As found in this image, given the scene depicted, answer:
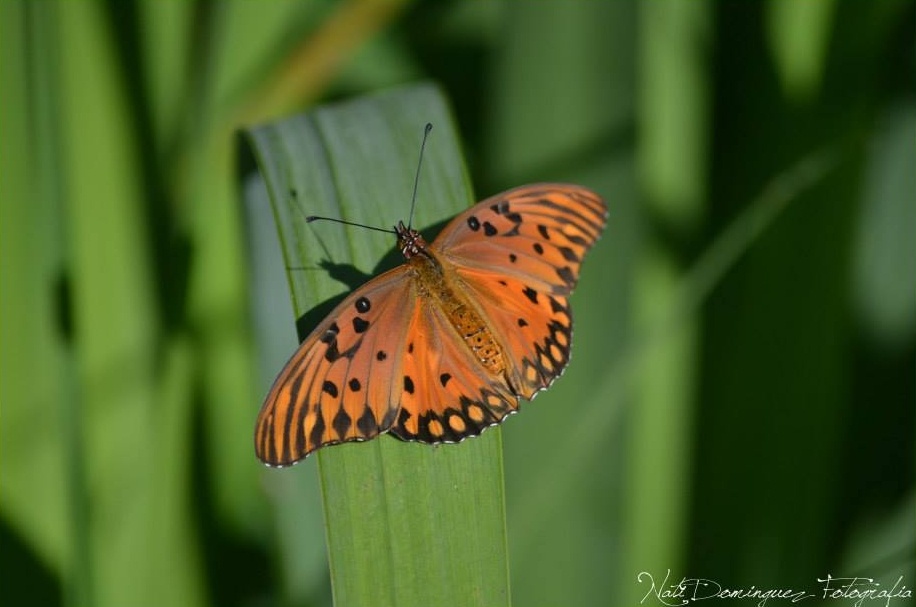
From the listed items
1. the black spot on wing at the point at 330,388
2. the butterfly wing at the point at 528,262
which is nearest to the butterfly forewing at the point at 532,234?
the butterfly wing at the point at 528,262

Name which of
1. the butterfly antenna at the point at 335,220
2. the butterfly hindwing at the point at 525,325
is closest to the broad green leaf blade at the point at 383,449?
the butterfly antenna at the point at 335,220

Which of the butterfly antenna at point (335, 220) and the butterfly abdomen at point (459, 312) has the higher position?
the butterfly antenna at point (335, 220)

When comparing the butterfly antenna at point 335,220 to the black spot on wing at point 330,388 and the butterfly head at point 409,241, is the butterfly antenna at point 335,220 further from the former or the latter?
the black spot on wing at point 330,388

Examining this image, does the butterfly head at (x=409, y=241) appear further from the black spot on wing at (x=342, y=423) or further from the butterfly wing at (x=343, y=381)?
the black spot on wing at (x=342, y=423)

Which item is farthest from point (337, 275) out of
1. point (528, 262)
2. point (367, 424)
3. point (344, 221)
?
point (528, 262)

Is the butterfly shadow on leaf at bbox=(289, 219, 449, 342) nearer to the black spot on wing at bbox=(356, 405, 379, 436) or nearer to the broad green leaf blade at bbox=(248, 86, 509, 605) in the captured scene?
the broad green leaf blade at bbox=(248, 86, 509, 605)

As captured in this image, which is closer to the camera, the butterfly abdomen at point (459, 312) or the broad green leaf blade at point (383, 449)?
the broad green leaf blade at point (383, 449)

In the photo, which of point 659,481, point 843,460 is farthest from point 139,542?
A: point 843,460
